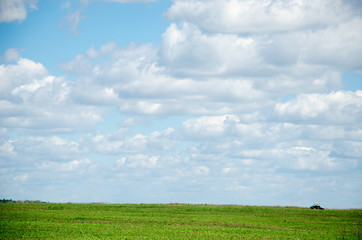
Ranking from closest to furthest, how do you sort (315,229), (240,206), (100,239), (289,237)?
(100,239) < (289,237) < (315,229) < (240,206)

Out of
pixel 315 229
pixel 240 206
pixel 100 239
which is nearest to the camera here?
pixel 100 239

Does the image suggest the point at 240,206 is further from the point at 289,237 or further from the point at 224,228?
the point at 289,237

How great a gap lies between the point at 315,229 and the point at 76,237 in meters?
34.9

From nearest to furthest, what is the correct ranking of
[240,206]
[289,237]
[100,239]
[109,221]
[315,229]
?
[100,239] → [289,237] → [315,229] → [109,221] → [240,206]

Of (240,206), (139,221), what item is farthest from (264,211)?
(139,221)

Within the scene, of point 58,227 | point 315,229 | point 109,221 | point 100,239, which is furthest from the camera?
point 109,221

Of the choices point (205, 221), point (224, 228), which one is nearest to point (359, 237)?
point (224, 228)

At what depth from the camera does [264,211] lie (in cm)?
9800

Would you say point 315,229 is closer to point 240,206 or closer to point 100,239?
point 100,239

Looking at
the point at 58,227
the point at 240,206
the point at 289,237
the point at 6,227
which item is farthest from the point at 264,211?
the point at 6,227

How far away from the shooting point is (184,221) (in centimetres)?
7169

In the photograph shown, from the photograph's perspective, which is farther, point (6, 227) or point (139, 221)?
point (139, 221)

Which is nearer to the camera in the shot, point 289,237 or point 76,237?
point 76,237

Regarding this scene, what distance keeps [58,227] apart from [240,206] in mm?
61188
